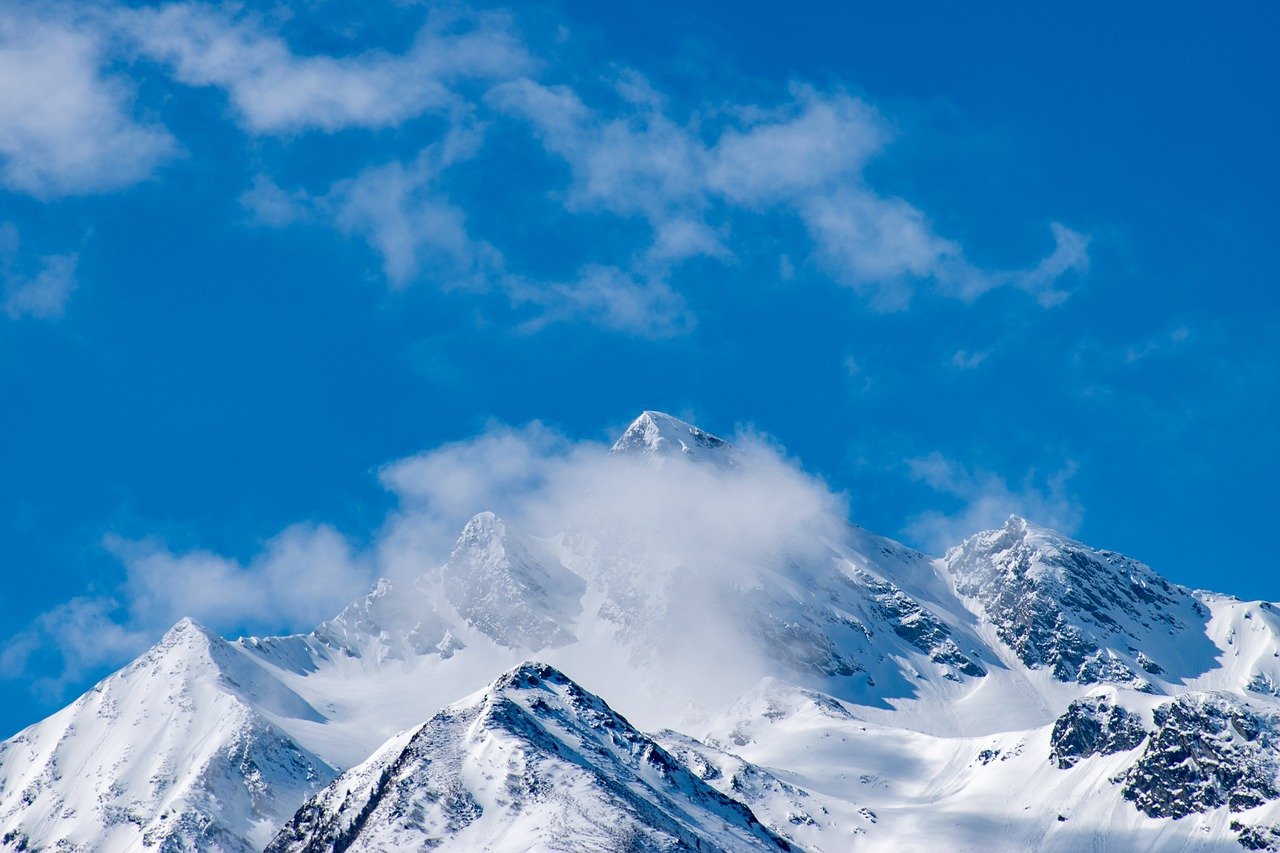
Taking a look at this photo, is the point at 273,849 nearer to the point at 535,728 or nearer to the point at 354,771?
the point at 354,771

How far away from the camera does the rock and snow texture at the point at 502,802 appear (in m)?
172

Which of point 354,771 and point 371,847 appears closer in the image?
point 371,847

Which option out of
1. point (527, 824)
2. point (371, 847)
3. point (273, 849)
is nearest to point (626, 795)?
point (527, 824)

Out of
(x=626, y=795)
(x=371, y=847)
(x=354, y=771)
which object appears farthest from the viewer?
(x=354, y=771)

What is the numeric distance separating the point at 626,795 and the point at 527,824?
52.8 ft

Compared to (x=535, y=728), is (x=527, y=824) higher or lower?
lower

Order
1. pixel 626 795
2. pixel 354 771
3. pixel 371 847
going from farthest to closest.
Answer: pixel 354 771 → pixel 626 795 → pixel 371 847

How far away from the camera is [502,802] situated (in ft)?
584

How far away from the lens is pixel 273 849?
627 ft

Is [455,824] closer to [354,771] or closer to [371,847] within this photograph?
[371,847]

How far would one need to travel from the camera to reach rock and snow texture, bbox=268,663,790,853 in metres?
172

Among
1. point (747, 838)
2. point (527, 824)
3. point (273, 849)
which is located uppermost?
point (747, 838)

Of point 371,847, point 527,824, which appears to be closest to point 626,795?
point 527,824

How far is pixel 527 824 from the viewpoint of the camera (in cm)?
17288
